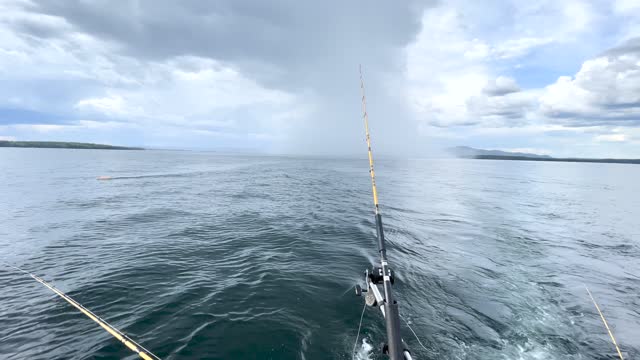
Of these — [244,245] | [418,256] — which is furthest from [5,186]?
[418,256]

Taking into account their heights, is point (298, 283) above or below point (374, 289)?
below

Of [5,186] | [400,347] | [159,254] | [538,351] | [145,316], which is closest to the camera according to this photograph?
[400,347]

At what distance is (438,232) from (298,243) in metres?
11.0

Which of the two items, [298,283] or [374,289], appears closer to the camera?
[374,289]

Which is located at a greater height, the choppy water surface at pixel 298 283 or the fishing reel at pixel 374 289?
the fishing reel at pixel 374 289

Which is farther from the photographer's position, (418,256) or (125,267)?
(418,256)

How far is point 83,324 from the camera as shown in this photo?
8.83m

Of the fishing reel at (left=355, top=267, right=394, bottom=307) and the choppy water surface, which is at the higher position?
the fishing reel at (left=355, top=267, right=394, bottom=307)

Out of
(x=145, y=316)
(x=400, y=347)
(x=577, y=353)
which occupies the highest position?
(x=400, y=347)

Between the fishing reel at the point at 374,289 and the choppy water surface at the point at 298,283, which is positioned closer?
the fishing reel at the point at 374,289

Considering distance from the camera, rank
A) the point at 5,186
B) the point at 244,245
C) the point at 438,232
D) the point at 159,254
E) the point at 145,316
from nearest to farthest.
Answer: the point at 145,316, the point at 159,254, the point at 244,245, the point at 438,232, the point at 5,186

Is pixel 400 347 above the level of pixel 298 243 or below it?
above

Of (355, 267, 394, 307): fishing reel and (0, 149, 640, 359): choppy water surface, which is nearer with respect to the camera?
(355, 267, 394, 307): fishing reel

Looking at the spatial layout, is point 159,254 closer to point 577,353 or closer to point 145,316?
point 145,316
